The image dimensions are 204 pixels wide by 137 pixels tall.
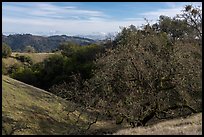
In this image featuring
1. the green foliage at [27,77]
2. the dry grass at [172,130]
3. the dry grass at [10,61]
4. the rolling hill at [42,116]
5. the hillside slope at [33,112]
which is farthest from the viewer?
the dry grass at [10,61]

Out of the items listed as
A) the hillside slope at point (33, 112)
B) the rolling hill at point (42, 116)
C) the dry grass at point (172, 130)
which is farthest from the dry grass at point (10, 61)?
the dry grass at point (172, 130)

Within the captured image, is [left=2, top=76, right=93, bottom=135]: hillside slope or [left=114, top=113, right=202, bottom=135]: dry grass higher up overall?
[left=114, top=113, right=202, bottom=135]: dry grass

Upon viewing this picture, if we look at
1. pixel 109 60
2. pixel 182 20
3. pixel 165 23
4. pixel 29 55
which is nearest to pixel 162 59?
pixel 109 60

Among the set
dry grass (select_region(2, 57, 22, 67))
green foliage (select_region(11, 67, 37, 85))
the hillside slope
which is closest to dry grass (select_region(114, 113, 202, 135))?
the hillside slope

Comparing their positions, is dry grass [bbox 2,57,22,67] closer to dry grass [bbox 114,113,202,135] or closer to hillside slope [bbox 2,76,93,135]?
hillside slope [bbox 2,76,93,135]

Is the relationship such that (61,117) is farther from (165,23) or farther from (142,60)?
(165,23)

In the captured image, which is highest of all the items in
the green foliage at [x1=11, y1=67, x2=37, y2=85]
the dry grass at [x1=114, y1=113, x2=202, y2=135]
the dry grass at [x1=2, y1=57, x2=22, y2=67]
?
the dry grass at [x1=114, y1=113, x2=202, y2=135]

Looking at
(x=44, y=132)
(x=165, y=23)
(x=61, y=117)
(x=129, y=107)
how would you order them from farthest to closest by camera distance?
(x=165, y=23) → (x=61, y=117) → (x=44, y=132) → (x=129, y=107)

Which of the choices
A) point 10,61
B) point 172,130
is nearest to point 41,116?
point 172,130

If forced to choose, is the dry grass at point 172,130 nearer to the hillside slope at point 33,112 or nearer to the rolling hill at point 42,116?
the rolling hill at point 42,116

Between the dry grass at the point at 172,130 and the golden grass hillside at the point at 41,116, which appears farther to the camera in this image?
the golden grass hillside at the point at 41,116

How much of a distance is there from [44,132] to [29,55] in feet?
195

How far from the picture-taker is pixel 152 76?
21297mm

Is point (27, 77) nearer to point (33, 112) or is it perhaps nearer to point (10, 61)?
point (33, 112)
